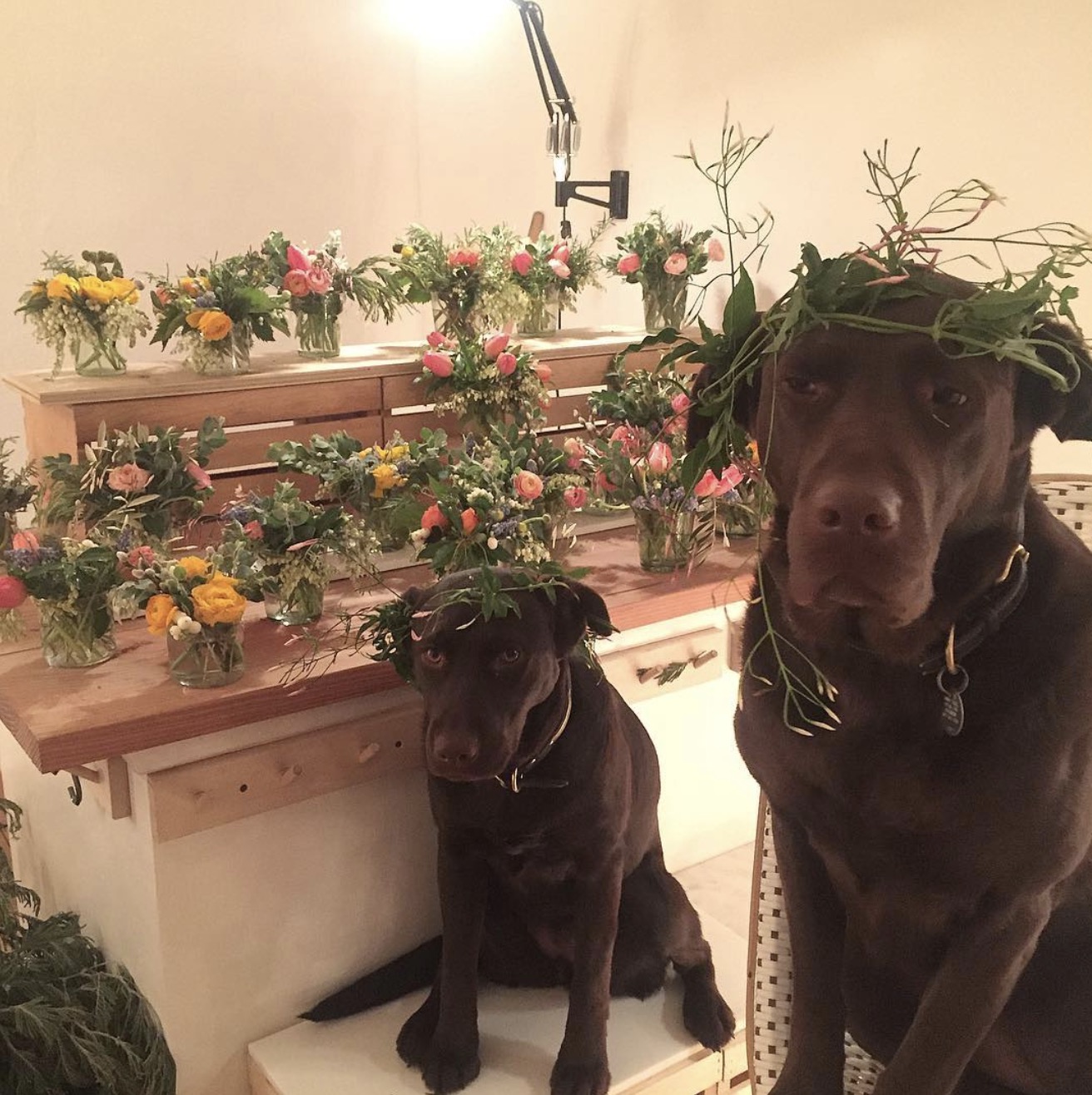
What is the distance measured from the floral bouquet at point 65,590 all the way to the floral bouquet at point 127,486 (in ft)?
0.30

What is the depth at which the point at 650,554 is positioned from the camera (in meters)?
1.85

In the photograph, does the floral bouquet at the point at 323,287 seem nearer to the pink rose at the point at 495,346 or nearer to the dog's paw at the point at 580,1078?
the pink rose at the point at 495,346

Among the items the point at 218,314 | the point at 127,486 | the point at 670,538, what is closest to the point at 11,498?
the point at 127,486

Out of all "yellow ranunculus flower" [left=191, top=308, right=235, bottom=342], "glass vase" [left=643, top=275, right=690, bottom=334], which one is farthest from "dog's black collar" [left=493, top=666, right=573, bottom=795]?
"glass vase" [left=643, top=275, right=690, bottom=334]

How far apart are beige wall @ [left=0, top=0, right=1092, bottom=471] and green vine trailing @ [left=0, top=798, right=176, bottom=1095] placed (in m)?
1.69

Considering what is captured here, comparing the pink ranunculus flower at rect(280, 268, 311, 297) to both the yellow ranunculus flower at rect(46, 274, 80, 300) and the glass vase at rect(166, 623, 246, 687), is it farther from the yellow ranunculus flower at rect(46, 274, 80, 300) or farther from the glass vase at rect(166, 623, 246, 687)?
the glass vase at rect(166, 623, 246, 687)

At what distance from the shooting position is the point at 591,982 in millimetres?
1328

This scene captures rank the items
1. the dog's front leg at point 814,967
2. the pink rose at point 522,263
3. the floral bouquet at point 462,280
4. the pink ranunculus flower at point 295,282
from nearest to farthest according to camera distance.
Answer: the dog's front leg at point 814,967 < the pink ranunculus flower at point 295,282 < the floral bouquet at point 462,280 < the pink rose at point 522,263

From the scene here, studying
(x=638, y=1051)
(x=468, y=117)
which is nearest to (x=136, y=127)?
(x=468, y=117)

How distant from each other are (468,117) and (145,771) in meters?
2.67

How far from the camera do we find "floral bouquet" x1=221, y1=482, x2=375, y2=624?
1.50m

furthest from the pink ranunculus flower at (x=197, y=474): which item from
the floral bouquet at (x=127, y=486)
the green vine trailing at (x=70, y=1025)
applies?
the green vine trailing at (x=70, y=1025)

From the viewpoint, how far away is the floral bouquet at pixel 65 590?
135cm

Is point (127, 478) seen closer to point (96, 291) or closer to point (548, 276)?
point (96, 291)
